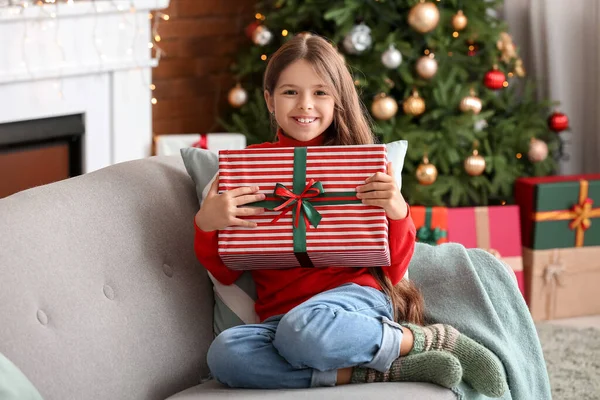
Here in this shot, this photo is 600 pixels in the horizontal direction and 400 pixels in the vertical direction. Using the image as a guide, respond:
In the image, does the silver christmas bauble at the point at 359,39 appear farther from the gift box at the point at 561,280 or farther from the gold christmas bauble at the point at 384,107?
the gift box at the point at 561,280

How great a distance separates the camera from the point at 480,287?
222cm

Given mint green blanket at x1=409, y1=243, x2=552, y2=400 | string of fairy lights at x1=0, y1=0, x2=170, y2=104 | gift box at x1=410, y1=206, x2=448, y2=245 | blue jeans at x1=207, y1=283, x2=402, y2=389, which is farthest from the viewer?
gift box at x1=410, y1=206, x2=448, y2=245

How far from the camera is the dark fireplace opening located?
3316 millimetres

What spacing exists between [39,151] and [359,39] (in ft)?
4.20

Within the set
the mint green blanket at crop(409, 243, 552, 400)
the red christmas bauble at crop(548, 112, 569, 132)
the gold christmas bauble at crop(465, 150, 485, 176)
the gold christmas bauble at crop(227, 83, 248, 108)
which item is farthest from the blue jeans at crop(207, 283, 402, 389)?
the red christmas bauble at crop(548, 112, 569, 132)

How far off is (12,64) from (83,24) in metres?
0.34

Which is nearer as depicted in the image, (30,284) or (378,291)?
(30,284)

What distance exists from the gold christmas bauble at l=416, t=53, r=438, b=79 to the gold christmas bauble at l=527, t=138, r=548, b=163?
539 millimetres

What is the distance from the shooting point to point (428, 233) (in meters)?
3.62

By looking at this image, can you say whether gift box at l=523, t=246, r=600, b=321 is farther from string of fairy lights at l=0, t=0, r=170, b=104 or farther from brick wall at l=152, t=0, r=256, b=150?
string of fairy lights at l=0, t=0, r=170, b=104

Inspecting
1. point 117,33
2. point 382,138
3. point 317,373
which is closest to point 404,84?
point 382,138

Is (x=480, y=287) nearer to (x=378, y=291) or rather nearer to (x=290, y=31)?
(x=378, y=291)

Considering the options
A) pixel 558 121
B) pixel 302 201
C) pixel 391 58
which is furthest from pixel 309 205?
pixel 558 121

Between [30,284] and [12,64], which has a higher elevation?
[12,64]
